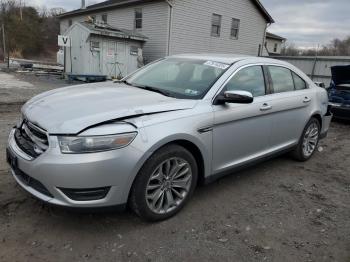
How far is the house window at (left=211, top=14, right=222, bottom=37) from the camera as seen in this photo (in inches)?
840

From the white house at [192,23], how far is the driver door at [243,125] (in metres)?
15.5

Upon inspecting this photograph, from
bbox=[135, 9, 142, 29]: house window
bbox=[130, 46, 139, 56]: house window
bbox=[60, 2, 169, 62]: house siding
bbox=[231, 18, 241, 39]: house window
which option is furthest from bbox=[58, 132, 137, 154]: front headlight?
bbox=[231, 18, 241, 39]: house window

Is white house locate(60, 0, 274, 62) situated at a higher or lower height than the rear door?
higher

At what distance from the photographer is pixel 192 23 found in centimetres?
2009

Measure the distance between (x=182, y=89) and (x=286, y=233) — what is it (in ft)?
6.01

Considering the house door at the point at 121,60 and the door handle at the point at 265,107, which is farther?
the house door at the point at 121,60

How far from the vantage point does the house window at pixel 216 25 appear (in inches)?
840

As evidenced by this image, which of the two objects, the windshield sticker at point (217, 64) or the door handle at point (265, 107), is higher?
the windshield sticker at point (217, 64)

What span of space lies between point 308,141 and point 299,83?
97 centimetres

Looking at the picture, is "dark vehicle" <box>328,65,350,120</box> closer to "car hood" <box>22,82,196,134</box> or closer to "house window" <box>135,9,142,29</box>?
"car hood" <box>22,82,196,134</box>

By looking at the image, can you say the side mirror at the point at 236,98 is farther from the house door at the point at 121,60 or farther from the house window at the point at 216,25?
the house window at the point at 216,25

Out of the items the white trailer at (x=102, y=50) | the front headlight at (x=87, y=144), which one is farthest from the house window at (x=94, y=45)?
the front headlight at (x=87, y=144)

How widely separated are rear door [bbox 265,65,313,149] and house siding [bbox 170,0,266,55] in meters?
15.1

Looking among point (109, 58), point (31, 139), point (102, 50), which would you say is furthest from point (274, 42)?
point (31, 139)
